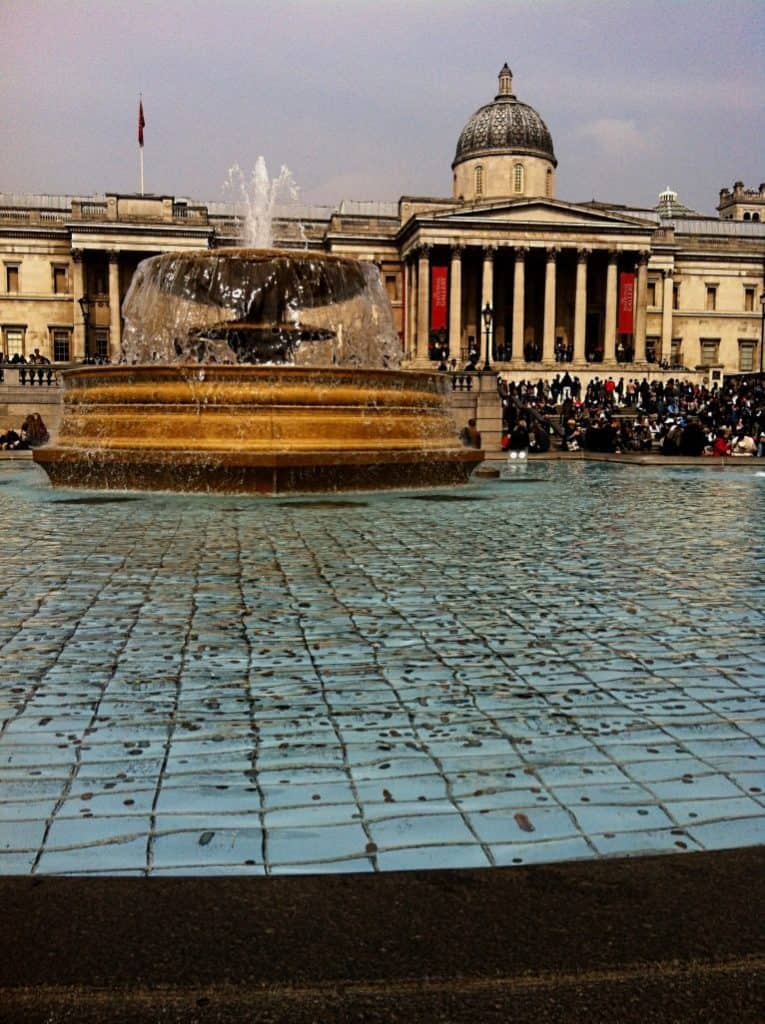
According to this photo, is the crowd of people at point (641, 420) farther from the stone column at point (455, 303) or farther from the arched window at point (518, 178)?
the arched window at point (518, 178)

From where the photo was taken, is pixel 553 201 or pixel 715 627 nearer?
A: pixel 715 627

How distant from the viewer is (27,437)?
1013 inches

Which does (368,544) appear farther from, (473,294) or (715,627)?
(473,294)

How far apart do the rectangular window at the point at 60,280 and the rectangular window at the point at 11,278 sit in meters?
2.25

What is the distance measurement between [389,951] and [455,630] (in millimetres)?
3087

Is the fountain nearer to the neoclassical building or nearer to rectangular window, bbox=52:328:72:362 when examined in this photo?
the neoclassical building

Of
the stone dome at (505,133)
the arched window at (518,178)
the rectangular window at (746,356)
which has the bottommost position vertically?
the rectangular window at (746,356)

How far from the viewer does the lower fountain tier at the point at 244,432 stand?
12250mm

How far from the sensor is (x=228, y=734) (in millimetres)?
3643

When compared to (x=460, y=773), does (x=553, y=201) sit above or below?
above

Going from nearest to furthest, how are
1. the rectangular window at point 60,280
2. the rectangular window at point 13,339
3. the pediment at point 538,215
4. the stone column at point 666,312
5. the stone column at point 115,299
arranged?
the pediment at point 538,215
the stone column at point 115,299
the rectangular window at point 60,280
the rectangular window at point 13,339
the stone column at point 666,312

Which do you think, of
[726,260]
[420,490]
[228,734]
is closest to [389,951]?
[228,734]

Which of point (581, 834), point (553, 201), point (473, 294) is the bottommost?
point (581, 834)

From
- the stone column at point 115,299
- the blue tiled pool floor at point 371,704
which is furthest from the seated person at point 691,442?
the stone column at point 115,299
